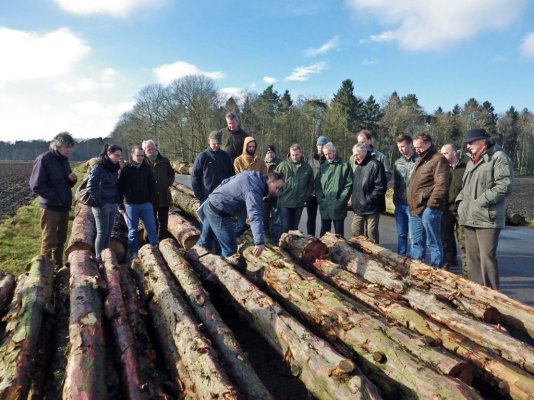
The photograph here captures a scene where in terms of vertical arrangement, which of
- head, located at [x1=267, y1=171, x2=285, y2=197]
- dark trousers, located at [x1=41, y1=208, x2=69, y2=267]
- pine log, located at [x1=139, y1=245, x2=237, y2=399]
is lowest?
pine log, located at [x1=139, y1=245, x2=237, y2=399]

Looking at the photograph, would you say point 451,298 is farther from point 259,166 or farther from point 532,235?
point 532,235

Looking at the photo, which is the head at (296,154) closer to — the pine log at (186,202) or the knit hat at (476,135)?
the knit hat at (476,135)

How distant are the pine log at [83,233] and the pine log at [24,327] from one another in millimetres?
1633

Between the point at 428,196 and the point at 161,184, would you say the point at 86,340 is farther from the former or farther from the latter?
the point at 428,196

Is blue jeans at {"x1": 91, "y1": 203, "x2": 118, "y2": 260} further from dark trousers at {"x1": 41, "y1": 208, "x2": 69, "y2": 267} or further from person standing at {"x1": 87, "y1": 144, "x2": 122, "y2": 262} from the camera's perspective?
dark trousers at {"x1": 41, "y1": 208, "x2": 69, "y2": 267}

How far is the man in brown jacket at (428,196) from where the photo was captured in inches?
227

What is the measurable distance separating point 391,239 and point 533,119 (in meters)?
65.1

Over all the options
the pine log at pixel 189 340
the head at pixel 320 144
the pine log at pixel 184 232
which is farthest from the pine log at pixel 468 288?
the pine log at pixel 184 232

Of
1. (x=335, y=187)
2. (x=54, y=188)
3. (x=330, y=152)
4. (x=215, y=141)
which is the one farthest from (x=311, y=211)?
(x=54, y=188)

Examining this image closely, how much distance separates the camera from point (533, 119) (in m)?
59.2

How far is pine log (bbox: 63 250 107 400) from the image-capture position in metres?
2.69

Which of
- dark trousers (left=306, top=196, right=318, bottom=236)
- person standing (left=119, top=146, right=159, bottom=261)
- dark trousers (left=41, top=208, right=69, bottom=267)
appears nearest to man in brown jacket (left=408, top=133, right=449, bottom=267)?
dark trousers (left=306, top=196, right=318, bottom=236)

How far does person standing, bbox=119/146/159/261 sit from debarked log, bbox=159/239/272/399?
74.5 inches

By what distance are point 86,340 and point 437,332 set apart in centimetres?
319
